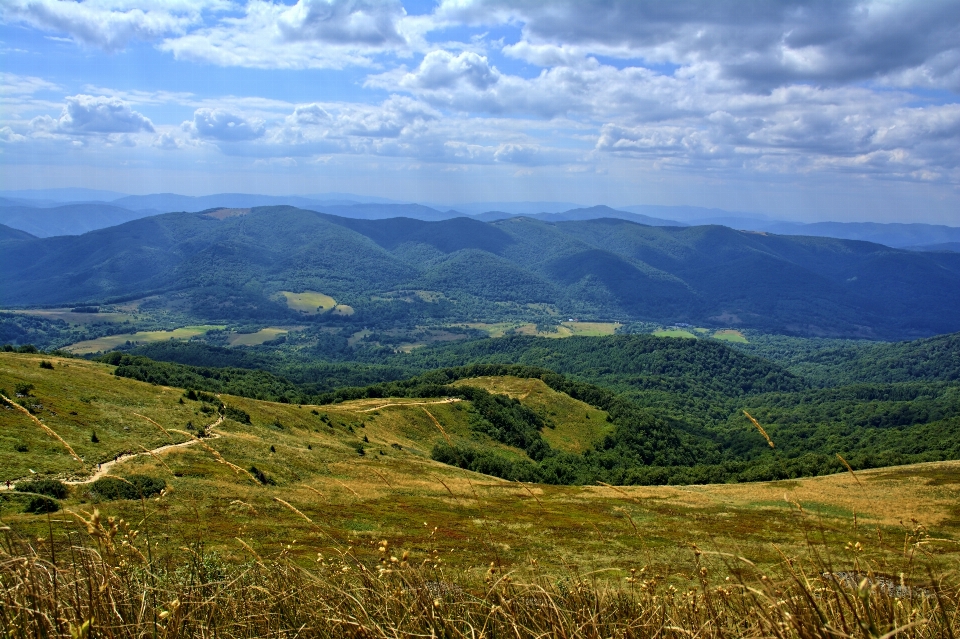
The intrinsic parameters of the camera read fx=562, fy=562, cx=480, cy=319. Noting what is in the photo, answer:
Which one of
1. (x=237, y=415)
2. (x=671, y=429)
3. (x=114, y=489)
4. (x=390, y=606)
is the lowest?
(x=671, y=429)

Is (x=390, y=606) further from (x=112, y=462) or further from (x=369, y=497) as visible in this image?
(x=112, y=462)

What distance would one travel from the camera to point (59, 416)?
43250mm

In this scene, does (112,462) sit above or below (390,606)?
below

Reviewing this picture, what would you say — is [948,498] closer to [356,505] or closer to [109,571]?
[356,505]

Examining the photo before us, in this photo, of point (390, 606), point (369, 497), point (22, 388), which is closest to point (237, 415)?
point (22, 388)

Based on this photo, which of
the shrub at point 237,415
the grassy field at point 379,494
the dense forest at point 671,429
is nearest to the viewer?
the grassy field at point 379,494

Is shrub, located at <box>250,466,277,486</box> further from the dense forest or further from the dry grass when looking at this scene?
the dry grass

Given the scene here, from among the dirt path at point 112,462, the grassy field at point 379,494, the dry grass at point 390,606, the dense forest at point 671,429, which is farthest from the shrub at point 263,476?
the dry grass at point 390,606

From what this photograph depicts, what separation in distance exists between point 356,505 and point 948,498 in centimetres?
5044

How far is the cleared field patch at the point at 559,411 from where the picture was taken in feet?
368

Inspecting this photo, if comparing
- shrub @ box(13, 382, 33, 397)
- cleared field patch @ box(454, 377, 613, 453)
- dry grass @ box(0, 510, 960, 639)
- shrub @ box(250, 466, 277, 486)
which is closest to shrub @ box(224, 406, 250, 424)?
shrub @ box(13, 382, 33, 397)

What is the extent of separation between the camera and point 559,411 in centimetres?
12375

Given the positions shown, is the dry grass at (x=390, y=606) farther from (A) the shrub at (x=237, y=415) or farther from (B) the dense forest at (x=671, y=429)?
(A) the shrub at (x=237, y=415)

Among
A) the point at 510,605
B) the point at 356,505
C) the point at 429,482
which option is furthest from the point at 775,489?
the point at 510,605
